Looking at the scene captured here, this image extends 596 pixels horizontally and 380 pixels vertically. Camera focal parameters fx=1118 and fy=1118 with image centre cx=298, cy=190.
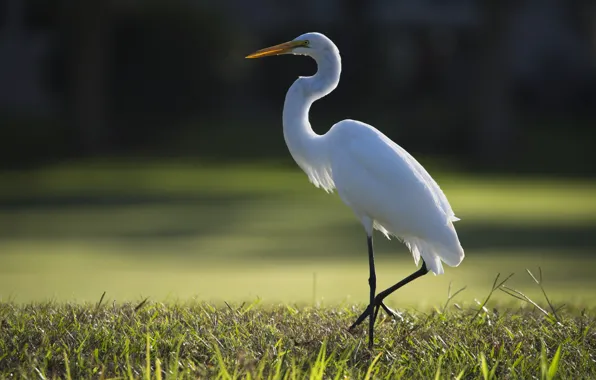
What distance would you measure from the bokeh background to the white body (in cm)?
93

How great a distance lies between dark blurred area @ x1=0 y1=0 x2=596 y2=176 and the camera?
16.2 m

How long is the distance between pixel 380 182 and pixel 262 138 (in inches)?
513

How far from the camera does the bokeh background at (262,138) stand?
688 cm

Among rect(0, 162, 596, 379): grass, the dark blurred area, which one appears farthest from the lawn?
the dark blurred area

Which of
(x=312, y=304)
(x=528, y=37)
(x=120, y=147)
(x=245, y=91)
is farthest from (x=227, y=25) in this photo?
(x=312, y=304)

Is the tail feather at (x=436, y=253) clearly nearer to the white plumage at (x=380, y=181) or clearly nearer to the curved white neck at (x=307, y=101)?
the white plumage at (x=380, y=181)

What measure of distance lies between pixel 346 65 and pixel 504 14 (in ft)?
14.6

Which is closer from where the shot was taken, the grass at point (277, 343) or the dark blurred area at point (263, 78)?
the grass at point (277, 343)

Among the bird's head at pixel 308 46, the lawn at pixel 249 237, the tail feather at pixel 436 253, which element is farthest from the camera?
Result: the lawn at pixel 249 237

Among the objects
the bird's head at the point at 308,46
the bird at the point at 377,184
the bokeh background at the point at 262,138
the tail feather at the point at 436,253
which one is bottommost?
the bokeh background at the point at 262,138

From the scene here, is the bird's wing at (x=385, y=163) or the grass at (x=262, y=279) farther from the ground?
the bird's wing at (x=385, y=163)

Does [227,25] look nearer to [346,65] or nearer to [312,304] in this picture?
[346,65]

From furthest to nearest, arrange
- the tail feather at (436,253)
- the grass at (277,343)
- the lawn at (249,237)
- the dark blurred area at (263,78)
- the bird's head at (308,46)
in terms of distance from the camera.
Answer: the dark blurred area at (263,78) → the lawn at (249,237) → the bird's head at (308,46) → the tail feather at (436,253) → the grass at (277,343)

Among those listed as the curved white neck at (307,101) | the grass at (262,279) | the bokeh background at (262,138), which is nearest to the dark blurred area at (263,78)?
the bokeh background at (262,138)
